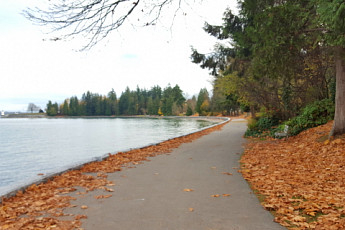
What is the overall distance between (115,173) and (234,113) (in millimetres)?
65616

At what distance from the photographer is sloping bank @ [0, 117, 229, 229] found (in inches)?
137

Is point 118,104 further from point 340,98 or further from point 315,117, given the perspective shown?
point 340,98

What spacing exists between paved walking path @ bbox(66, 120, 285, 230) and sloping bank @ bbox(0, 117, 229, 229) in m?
0.27

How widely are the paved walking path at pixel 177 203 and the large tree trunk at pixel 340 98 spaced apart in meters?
4.21

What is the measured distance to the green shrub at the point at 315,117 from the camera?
11.5 metres

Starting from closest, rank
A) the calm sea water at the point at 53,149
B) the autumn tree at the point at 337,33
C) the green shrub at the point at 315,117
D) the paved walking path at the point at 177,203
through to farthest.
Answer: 1. the paved walking path at the point at 177,203
2. the autumn tree at the point at 337,33
3. the calm sea water at the point at 53,149
4. the green shrub at the point at 315,117

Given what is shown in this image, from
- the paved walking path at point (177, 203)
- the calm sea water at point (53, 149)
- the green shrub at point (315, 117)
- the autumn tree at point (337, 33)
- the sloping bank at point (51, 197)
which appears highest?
the autumn tree at point (337, 33)

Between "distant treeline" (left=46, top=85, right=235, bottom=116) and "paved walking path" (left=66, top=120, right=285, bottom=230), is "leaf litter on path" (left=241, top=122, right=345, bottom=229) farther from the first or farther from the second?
"distant treeline" (left=46, top=85, right=235, bottom=116)

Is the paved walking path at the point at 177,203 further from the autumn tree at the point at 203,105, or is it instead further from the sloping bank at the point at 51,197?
the autumn tree at the point at 203,105

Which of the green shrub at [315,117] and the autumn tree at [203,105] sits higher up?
the autumn tree at [203,105]

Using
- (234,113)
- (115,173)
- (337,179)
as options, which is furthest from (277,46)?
(234,113)

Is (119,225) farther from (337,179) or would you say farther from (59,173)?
(337,179)

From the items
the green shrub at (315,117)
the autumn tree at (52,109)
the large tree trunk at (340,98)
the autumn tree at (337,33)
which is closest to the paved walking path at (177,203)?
the autumn tree at (337,33)

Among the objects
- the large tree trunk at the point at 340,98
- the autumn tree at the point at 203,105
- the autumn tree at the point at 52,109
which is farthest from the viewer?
the autumn tree at the point at 52,109
